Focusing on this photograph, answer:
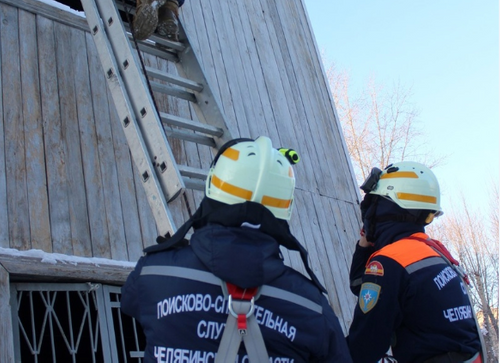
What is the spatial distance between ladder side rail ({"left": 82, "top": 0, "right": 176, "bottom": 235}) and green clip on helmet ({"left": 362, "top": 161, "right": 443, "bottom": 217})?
1269mm

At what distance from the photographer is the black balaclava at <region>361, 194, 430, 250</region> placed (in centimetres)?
321

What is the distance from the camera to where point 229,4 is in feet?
19.7

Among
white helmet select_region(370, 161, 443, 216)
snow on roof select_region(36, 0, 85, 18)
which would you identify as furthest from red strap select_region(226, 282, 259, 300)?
snow on roof select_region(36, 0, 85, 18)

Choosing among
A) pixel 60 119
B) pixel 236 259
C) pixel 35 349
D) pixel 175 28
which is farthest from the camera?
pixel 175 28

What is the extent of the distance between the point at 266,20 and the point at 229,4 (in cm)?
59

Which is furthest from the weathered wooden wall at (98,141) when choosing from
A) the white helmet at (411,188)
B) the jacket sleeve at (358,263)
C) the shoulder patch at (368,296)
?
the shoulder patch at (368,296)

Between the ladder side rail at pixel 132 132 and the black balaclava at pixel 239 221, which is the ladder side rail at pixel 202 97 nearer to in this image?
the ladder side rail at pixel 132 132

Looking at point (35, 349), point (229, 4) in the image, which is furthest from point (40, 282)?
point (229, 4)

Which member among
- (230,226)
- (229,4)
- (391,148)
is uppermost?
(391,148)

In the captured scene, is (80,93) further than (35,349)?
Yes

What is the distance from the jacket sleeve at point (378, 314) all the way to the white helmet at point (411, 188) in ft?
1.61

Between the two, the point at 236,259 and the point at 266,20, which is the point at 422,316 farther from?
the point at 266,20

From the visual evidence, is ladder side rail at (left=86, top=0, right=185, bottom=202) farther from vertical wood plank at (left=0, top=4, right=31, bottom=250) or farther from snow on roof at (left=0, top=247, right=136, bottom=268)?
snow on roof at (left=0, top=247, right=136, bottom=268)

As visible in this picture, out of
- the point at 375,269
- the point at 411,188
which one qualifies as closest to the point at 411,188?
the point at 411,188
